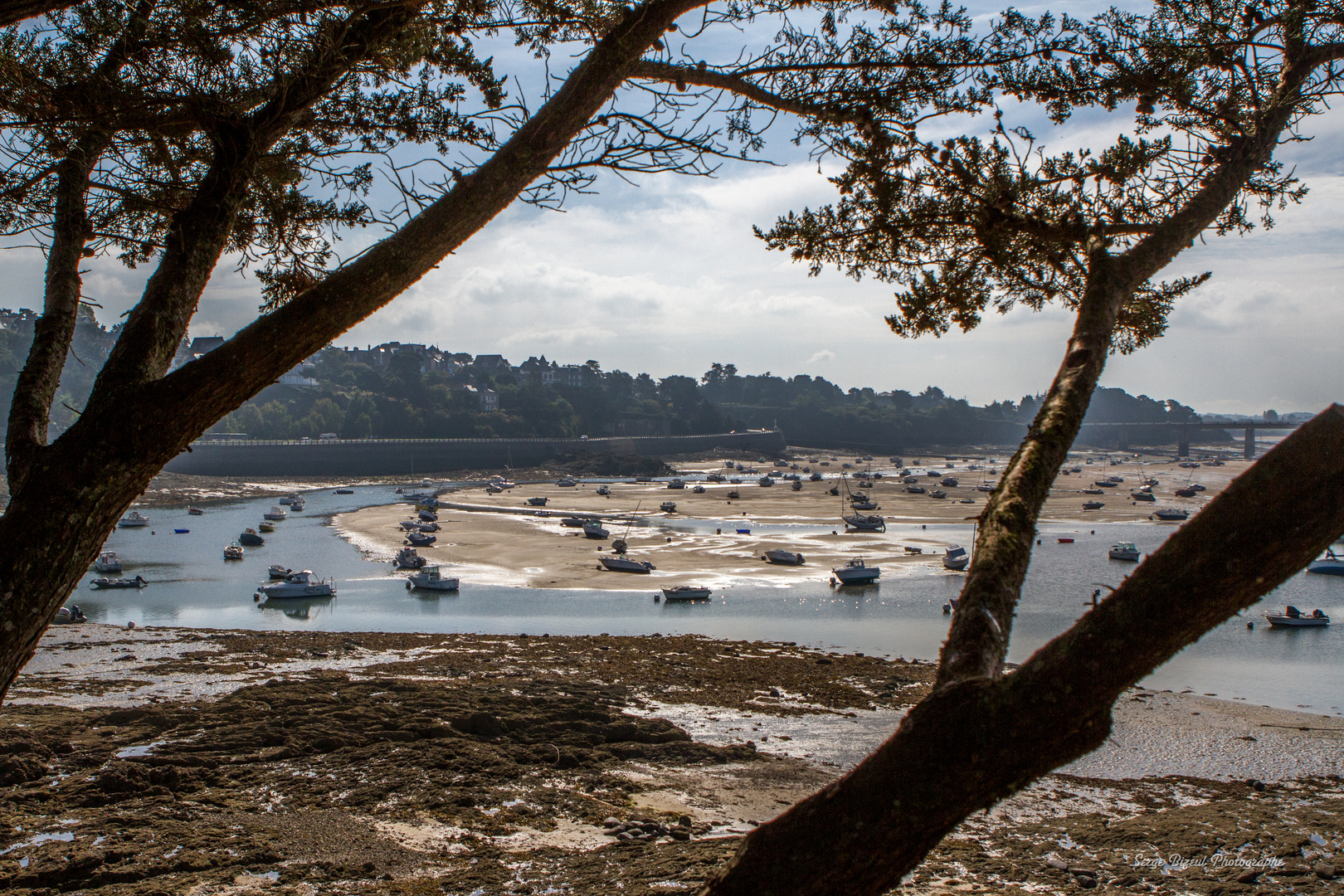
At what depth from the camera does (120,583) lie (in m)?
29.6

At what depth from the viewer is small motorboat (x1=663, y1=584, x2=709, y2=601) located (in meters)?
27.3

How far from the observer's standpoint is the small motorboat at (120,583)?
2931 cm

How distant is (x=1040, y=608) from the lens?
84.0 ft

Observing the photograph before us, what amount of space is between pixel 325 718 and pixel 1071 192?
35.3ft

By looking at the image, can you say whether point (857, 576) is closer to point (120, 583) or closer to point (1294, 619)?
point (1294, 619)

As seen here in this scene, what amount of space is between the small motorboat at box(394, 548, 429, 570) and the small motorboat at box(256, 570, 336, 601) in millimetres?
4316

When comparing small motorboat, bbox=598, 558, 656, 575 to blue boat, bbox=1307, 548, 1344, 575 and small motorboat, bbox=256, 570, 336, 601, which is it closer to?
small motorboat, bbox=256, 570, 336, 601

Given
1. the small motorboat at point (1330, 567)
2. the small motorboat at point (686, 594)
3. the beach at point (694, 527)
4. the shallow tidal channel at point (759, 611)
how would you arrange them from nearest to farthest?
the shallow tidal channel at point (759, 611) → the small motorboat at point (686, 594) → the small motorboat at point (1330, 567) → the beach at point (694, 527)

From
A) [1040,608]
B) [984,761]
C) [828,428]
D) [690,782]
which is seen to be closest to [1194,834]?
[690,782]

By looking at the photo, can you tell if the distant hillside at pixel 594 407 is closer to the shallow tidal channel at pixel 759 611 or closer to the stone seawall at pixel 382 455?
the stone seawall at pixel 382 455

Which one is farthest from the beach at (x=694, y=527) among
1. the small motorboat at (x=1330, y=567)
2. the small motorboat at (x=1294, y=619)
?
the small motorboat at (x=1294, y=619)

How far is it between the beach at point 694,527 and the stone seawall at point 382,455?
45.8 ft

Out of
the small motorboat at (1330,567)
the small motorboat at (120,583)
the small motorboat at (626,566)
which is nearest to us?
the small motorboat at (120,583)

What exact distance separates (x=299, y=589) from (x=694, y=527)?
23.1 meters
